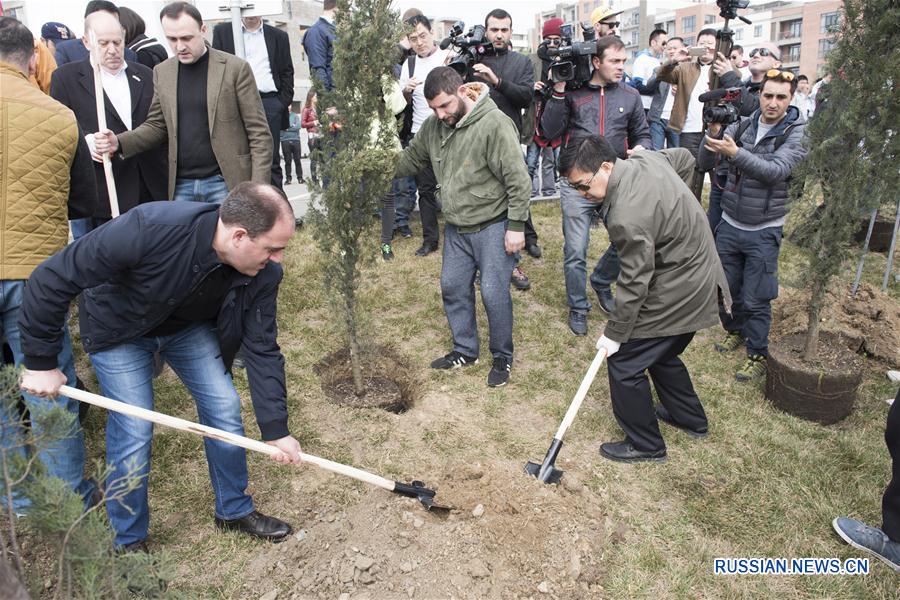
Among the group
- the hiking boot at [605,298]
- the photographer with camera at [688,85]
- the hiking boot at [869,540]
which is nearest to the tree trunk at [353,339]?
the hiking boot at [605,298]

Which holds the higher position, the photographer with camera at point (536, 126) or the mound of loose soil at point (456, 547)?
the photographer with camera at point (536, 126)

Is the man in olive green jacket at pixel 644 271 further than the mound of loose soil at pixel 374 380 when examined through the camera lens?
No

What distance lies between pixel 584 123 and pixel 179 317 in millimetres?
3971

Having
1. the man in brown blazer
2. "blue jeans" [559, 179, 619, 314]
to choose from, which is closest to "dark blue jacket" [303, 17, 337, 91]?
the man in brown blazer

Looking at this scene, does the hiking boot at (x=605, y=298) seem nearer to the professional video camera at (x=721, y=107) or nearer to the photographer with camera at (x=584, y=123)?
the photographer with camera at (x=584, y=123)

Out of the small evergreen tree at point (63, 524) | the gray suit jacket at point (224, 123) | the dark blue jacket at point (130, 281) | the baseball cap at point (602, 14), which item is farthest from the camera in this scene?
the baseball cap at point (602, 14)

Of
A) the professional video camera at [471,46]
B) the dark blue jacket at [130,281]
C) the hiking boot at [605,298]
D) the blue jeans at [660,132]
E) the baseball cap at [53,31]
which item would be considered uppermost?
the baseball cap at [53,31]

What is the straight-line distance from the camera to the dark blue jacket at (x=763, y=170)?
14.9 feet

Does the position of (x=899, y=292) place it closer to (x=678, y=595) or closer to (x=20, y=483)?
(x=678, y=595)

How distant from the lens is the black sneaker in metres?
4.75

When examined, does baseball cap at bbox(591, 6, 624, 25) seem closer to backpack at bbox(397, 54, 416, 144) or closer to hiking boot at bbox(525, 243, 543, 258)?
backpack at bbox(397, 54, 416, 144)

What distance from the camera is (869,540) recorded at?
3178 mm

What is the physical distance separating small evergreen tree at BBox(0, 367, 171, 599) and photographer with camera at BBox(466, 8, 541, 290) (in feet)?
15.9

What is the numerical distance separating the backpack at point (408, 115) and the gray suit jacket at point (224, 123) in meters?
2.73
